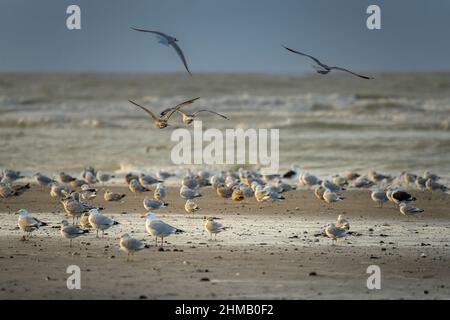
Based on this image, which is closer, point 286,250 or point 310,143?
point 286,250

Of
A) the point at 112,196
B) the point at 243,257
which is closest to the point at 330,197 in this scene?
the point at 112,196

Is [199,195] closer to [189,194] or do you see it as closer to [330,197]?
[189,194]

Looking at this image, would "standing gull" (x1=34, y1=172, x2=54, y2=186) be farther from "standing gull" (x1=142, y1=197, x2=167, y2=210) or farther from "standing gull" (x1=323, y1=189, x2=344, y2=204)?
"standing gull" (x1=323, y1=189, x2=344, y2=204)

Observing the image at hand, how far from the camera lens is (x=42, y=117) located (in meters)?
35.7

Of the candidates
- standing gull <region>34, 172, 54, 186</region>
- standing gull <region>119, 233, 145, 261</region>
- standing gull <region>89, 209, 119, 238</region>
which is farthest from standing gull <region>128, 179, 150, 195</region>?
standing gull <region>119, 233, 145, 261</region>

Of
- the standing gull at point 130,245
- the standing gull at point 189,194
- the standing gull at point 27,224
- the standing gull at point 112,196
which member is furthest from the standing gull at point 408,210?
the standing gull at point 27,224

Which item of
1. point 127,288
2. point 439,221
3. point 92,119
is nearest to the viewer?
point 127,288

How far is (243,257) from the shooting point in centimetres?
1063

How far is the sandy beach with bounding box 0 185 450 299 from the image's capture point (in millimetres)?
8906

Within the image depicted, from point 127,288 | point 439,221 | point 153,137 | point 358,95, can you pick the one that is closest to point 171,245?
Answer: point 127,288
